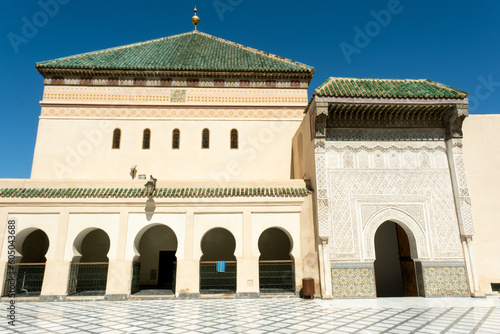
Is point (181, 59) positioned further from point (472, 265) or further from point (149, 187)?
point (472, 265)

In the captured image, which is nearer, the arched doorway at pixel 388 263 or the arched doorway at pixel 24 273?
the arched doorway at pixel 24 273

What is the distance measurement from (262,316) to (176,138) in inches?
335

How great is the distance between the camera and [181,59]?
1441 cm

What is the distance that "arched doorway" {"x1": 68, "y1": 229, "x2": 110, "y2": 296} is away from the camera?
982cm

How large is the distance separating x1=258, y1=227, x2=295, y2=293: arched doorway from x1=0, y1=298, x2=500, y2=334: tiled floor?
1114mm

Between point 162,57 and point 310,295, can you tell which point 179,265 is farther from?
→ point 162,57

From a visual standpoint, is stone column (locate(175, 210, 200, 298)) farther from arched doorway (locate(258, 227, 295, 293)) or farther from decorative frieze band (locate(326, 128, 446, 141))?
decorative frieze band (locate(326, 128, 446, 141))

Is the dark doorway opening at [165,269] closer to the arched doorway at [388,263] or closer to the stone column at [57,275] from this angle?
the stone column at [57,275]

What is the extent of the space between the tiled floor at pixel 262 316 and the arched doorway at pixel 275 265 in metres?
1.11

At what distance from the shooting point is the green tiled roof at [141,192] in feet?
32.9

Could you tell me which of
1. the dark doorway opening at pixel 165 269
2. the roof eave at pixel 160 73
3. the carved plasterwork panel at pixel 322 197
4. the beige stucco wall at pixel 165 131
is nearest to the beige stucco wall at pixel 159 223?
the carved plasterwork panel at pixel 322 197

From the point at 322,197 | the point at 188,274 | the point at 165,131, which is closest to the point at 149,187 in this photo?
the point at 188,274

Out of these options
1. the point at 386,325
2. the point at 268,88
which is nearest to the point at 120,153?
the point at 268,88

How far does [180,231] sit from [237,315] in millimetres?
3743
